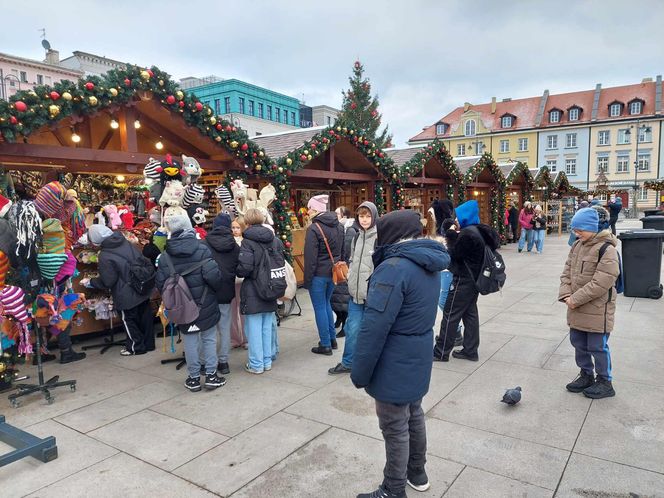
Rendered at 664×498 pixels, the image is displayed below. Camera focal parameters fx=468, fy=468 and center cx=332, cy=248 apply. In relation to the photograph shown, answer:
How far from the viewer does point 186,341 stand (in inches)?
175

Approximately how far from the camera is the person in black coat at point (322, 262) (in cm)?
528

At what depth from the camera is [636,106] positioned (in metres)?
46.9

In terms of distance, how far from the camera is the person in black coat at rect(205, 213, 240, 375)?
4848 mm

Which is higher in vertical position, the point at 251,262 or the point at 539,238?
the point at 251,262

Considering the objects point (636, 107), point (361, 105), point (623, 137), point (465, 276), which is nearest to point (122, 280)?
point (465, 276)

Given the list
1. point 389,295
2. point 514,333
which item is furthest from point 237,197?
point 389,295

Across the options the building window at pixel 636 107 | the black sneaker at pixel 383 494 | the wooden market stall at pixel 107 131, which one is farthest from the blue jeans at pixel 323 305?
the building window at pixel 636 107

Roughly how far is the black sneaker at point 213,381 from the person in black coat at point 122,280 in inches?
64.1

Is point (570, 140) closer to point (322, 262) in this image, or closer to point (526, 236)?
point (526, 236)

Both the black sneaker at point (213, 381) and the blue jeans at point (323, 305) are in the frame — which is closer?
the black sneaker at point (213, 381)

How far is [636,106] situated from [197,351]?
5524 centimetres

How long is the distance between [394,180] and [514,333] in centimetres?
575

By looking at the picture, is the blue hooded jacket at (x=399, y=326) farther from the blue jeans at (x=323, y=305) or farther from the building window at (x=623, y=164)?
the building window at (x=623, y=164)

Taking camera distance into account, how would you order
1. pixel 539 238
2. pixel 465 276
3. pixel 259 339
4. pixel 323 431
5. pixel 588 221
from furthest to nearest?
pixel 539 238 < pixel 465 276 < pixel 259 339 < pixel 588 221 < pixel 323 431
